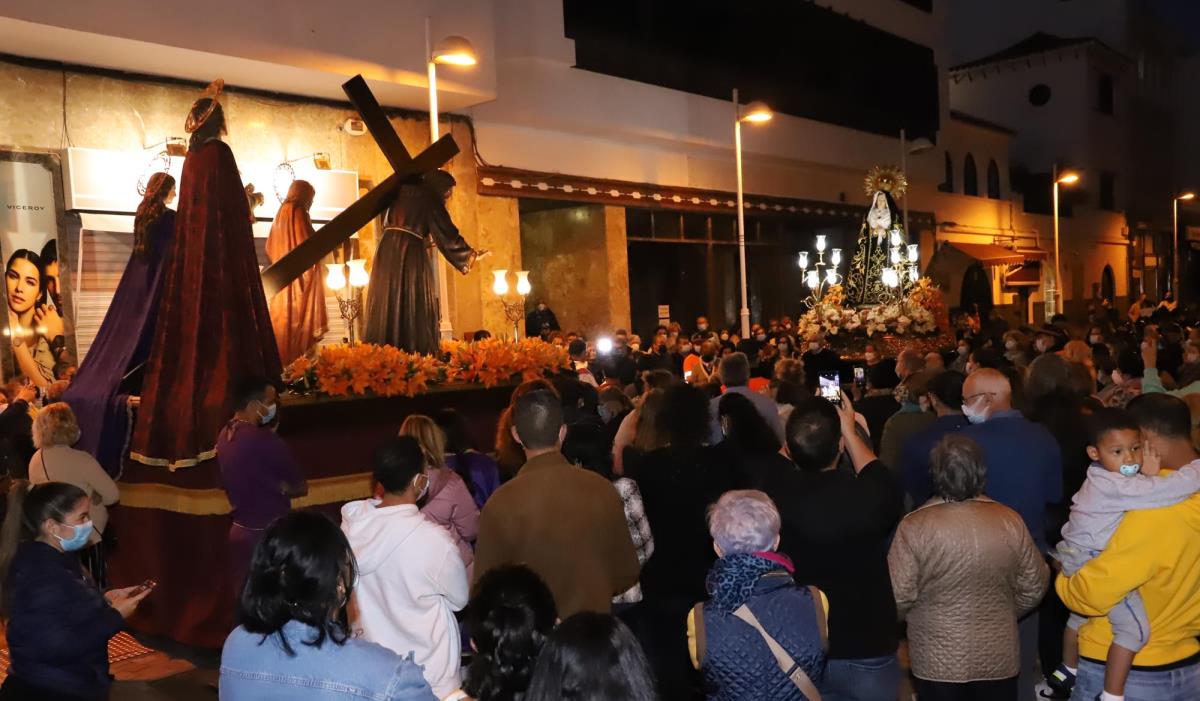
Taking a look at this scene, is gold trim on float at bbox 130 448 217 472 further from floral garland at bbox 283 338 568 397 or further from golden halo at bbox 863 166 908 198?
golden halo at bbox 863 166 908 198

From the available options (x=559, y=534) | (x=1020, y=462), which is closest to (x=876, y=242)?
(x=1020, y=462)

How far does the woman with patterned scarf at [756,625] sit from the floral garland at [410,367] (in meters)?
5.17

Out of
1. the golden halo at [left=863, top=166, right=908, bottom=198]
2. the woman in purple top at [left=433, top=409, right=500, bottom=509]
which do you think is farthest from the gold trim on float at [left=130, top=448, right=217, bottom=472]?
the golden halo at [left=863, top=166, right=908, bottom=198]

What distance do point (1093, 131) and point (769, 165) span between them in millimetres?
23368

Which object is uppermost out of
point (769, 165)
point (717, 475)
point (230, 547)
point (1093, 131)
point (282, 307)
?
point (1093, 131)

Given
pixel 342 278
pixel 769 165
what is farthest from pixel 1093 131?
pixel 342 278

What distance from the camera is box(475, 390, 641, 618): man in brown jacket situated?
4.13 meters

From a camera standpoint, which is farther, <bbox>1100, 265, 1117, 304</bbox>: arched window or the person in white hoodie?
<bbox>1100, 265, 1117, 304</bbox>: arched window

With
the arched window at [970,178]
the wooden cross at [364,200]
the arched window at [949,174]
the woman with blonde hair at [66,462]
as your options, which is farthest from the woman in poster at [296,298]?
the arched window at [970,178]

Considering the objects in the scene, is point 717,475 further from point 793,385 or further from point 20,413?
point 20,413

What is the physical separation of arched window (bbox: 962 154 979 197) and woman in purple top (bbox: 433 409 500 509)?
3070 centimetres

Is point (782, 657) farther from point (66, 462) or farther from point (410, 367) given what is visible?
point (66, 462)

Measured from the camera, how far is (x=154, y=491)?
25.3 ft

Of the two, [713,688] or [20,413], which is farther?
[20,413]
